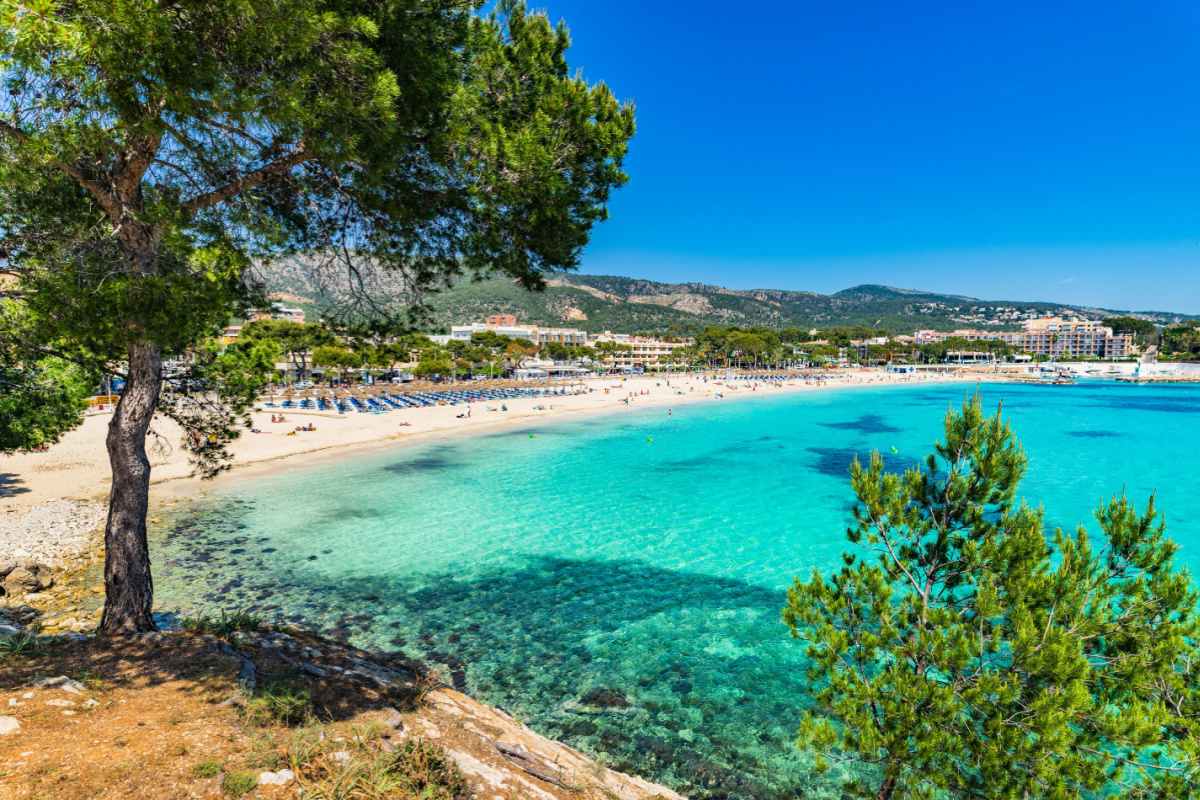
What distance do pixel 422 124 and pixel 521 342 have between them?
4430 inches

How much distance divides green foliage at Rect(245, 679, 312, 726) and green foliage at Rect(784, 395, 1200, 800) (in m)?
5.21

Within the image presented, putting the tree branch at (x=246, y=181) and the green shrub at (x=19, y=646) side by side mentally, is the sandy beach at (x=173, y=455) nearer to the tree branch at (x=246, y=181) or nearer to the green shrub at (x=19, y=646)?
the green shrub at (x=19, y=646)

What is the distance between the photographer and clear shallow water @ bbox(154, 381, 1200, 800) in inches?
341

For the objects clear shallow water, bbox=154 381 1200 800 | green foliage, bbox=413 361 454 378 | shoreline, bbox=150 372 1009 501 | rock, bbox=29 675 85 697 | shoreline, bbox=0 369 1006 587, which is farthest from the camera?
green foliage, bbox=413 361 454 378

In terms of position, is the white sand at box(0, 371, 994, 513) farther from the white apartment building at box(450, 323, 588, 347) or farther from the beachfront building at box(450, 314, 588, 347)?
the beachfront building at box(450, 314, 588, 347)

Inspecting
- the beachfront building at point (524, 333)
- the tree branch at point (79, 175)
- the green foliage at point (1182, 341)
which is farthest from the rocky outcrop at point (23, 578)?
the green foliage at point (1182, 341)

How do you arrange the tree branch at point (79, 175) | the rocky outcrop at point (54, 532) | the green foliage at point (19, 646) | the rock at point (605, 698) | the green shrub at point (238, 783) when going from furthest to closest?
the rocky outcrop at point (54, 532), the rock at point (605, 698), the green foliage at point (19, 646), the tree branch at point (79, 175), the green shrub at point (238, 783)

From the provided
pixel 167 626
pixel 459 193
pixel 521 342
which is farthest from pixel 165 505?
pixel 521 342

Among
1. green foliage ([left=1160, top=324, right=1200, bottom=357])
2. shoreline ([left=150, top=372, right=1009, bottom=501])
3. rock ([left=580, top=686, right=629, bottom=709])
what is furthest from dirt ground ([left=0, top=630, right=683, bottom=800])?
green foliage ([left=1160, top=324, right=1200, bottom=357])

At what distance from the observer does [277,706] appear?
5.37 meters

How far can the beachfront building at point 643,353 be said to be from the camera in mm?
130250

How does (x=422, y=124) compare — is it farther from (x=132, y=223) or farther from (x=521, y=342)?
(x=521, y=342)

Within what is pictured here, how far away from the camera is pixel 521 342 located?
117 m

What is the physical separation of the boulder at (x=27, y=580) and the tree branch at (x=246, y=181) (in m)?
11.8
